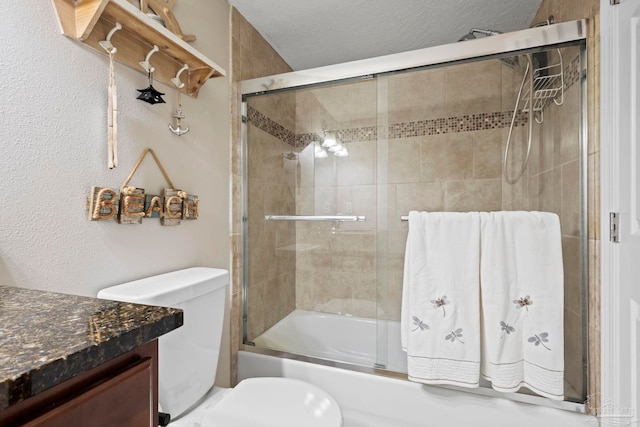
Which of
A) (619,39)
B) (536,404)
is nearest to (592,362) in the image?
(536,404)

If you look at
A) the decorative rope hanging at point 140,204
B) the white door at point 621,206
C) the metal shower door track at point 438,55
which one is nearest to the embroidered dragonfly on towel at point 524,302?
the white door at point 621,206

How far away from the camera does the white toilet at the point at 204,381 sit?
3.46ft

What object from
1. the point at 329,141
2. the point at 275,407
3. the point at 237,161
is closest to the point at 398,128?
the point at 329,141

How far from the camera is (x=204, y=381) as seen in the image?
125cm

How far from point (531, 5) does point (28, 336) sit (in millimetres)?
2349

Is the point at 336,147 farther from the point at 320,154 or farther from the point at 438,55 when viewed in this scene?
the point at 438,55

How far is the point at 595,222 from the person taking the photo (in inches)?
46.5

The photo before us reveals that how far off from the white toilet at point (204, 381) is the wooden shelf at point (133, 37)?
79 centimetres

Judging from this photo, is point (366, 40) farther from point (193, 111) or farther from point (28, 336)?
point (28, 336)

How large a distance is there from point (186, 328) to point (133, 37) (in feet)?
3.45

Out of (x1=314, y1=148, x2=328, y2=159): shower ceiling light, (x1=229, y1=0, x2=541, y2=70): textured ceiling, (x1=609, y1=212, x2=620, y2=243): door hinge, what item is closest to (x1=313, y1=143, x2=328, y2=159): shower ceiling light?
(x1=314, y1=148, x2=328, y2=159): shower ceiling light

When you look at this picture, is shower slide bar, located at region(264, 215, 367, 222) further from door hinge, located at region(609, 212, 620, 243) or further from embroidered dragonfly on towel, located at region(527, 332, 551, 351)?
door hinge, located at region(609, 212, 620, 243)

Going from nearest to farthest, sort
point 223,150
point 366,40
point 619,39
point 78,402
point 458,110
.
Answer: point 78,402
point 619,39
point 223,150
point 458,110
point 366,40

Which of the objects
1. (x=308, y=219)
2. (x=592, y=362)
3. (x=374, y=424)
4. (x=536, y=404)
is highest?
(x=308, y=219)
